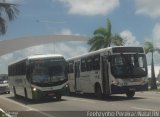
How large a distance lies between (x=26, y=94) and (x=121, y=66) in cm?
789

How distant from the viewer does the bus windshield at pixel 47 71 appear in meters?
30.7

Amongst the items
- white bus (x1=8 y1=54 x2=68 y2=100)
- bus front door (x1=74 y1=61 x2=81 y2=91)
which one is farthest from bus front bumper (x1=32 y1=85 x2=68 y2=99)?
bus front door (x1=74 y1=61 x2=81 y2=91)

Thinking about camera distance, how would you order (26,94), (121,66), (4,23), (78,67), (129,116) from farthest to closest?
(78,67) < (26,94) < (121,66) < (4,23) < (129,116)

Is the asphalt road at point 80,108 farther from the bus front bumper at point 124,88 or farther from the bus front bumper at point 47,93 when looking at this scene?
the bus front bumper at point 47,93

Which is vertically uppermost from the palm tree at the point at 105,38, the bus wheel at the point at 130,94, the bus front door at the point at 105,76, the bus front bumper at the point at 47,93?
the palm tree at the point at 105,38

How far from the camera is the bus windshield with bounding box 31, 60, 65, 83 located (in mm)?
30688

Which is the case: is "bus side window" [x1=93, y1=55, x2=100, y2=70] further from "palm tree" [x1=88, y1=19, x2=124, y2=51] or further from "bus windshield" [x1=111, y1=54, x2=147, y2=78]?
"palm tree" [x1=88, y1=19, x2=124, y2=51]

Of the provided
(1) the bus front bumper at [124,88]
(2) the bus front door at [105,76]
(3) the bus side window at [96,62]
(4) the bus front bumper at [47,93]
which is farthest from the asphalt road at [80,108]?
(3) the bus side window at [96,62]

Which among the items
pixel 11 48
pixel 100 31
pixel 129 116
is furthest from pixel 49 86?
pixel 11 48

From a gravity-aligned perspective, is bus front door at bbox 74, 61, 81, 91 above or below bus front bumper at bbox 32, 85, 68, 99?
above

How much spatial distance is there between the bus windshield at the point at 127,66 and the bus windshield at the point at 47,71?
3768mm

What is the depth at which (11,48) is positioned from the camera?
88812 mm

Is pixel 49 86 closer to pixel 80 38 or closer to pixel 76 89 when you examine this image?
pixel 76 89

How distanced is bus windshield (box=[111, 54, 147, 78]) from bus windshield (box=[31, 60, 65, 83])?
3.77m
